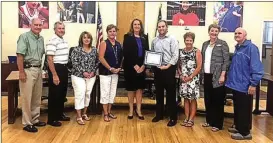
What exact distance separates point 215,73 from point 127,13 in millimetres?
4095

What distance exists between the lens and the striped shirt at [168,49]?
4.17 metres

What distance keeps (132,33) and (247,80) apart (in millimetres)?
1630

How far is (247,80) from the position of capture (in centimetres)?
356

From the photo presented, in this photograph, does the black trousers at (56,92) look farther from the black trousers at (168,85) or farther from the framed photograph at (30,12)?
the framed photograph at (30,12)

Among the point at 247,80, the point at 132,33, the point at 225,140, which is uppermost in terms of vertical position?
the point at 132,33

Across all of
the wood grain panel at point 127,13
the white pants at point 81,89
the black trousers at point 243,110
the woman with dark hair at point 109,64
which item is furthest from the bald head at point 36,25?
the wood grain panel at point 127,13

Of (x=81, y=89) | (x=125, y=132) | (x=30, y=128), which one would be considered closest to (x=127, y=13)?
(x=81, y=89)

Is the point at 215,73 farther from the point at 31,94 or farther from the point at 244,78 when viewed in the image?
the point at 31,94

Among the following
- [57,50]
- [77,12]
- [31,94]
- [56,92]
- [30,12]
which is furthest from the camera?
[77,12]

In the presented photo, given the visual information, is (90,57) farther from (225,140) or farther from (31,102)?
(225,140)

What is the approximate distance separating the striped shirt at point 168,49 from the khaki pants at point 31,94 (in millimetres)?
1552

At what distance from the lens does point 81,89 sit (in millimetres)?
4188

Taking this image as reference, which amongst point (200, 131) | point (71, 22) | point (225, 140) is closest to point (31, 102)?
point (200, 131)

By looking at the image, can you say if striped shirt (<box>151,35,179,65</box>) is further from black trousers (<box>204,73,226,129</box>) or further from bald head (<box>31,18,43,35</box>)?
bald head (<box>31,18,43,35</box>)
